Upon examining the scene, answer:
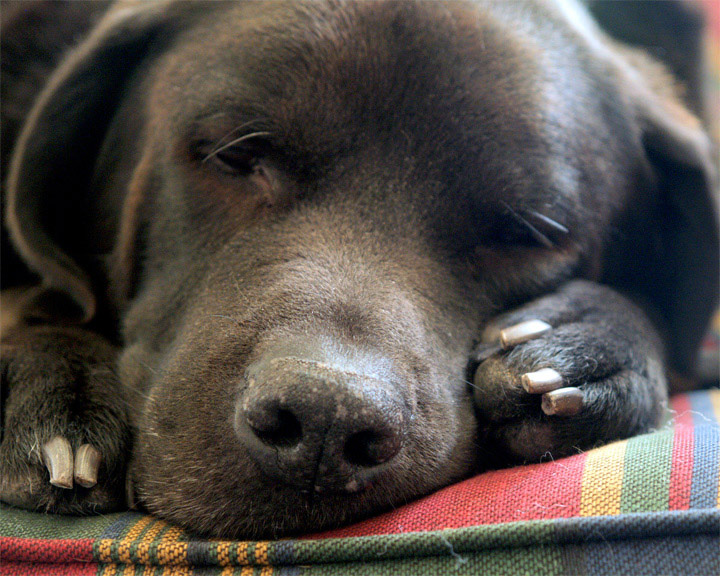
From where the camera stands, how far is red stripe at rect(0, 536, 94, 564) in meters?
1.10

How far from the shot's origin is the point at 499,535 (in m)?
1.02

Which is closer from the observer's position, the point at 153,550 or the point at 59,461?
the point at 153,550

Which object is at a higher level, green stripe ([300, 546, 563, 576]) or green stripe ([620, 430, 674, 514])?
green stripe ([620, 430, 674, 514])

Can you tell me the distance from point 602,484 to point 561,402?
0.29 meters

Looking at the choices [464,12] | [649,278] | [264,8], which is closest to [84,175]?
[264,8]

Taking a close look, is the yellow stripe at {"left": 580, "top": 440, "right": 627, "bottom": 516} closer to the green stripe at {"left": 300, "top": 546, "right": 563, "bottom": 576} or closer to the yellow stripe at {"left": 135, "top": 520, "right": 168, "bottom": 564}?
the green stripe at {"left": 300, "top": 546, "right": 563, "bottom": 576}

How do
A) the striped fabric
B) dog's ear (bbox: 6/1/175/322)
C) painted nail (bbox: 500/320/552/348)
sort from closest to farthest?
the striped fabric, painted nail (bbox: 500/320/552/348), dog's ear (bbox: 6/1/175/322)

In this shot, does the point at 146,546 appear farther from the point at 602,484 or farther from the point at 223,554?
the point at 602,484

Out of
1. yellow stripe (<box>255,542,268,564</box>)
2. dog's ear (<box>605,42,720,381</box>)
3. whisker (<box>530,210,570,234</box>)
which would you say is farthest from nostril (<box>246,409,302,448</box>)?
dog's ear (<box>605,42,720,381</box>)

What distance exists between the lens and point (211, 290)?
Answer: 4.92ft

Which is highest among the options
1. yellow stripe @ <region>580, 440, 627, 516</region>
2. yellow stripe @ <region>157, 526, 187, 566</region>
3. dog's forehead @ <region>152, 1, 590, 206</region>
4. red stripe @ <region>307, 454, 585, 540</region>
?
dog's forehead @ <region>152, 1, 590, 206</region>

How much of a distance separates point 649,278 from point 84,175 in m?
1.67

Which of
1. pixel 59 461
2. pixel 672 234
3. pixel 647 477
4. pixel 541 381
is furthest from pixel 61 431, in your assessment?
pixel 672 234

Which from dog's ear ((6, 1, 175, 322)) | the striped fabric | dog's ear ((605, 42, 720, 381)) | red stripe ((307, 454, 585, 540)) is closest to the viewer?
the striped fabric
